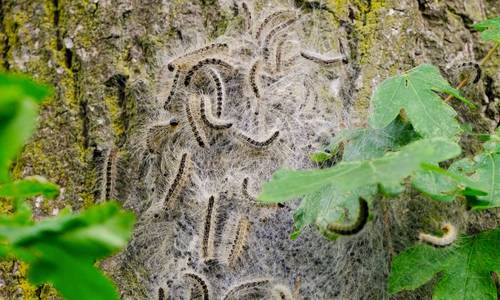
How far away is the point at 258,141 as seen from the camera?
8.27ft

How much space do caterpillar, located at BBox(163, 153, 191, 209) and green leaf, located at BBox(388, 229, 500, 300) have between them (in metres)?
0.85

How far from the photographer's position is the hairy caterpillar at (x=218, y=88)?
253cm

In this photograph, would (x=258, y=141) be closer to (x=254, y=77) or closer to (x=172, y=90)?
(x=254, y=77)

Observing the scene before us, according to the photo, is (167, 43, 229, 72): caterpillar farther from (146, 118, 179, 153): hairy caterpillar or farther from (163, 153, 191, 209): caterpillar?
(163, 153, 191, 209): caterpillar

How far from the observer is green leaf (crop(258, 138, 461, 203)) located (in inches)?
56.3

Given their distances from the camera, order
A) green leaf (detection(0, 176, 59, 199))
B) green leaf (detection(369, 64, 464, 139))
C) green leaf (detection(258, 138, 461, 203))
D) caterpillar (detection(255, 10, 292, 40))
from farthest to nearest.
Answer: caterpillar (detection(255, 10, 292, 40)) < green leaf (detection(369, 64, 464, 139)) < green leaf (detection(258, 138, 461, 203)) < green leaf (detection(0, 176, 59, 199))

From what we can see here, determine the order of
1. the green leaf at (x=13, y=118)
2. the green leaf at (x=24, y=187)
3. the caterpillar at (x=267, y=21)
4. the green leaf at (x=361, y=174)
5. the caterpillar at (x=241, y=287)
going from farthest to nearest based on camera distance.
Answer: the caterpillar at (x=267, y=21)
the caterpillar at (x=241, y=287)
the green leaf at (x=361, y=174)
the green leaf at (x=24, y=187)
the green leaf at (x=13, y=118)

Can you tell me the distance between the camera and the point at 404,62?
2.64 meters

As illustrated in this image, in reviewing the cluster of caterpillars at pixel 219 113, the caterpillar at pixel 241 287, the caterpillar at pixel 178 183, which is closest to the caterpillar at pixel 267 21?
the cluster of caterpillars at pixel 219 113

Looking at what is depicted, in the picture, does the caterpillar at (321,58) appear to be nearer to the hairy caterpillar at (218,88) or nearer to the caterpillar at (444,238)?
the hairy caterpillar at (218,88)

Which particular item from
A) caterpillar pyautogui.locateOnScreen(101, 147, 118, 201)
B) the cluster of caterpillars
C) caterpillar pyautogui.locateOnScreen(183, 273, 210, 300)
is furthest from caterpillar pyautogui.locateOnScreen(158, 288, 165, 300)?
caterpillar pyautogui.locateOnScreen(101, 147, 118, 201)

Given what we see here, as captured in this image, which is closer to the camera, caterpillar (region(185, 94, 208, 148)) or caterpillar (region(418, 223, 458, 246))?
caterpillar (region(418, 223, 458, 246))

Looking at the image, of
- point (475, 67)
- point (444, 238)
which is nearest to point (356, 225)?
point (444, 238)

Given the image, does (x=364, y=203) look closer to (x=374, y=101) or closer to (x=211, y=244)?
(x=374, y=101)
